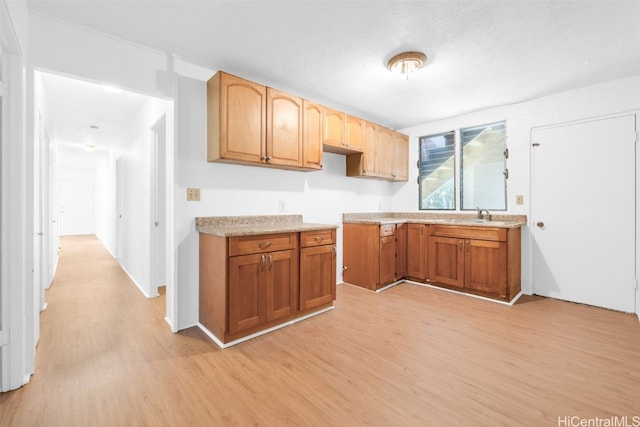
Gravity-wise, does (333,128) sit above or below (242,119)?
above

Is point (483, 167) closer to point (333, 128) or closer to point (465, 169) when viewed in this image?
point (465, 169)

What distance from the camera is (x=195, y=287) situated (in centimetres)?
261

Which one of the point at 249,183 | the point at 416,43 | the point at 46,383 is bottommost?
the point at 46,383

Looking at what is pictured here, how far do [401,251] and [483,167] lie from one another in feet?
5.23

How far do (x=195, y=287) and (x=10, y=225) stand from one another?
1.31m

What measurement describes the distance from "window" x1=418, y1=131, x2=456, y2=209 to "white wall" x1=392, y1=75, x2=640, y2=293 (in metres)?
0.18

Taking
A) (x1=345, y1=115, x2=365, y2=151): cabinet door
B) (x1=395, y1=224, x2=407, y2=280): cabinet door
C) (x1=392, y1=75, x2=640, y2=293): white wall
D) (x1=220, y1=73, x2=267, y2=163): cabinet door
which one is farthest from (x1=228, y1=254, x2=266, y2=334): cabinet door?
(x1=392, y1=75, x2=640, y2=293): white wall

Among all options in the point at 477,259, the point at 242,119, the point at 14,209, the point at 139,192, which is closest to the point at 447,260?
the point at 477,259

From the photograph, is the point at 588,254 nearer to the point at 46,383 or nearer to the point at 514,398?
the point at 514,398

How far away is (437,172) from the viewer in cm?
433

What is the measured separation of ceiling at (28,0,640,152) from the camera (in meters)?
1.86

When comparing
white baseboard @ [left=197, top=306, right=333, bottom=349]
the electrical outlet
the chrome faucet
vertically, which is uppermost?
the electrical outlet

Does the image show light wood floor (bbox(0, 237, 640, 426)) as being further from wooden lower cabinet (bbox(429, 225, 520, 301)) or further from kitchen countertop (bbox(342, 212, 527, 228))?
kitchen countertop (bbox(342, 212, 527, 228))

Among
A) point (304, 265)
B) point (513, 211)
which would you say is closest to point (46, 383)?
point (304, 265)
